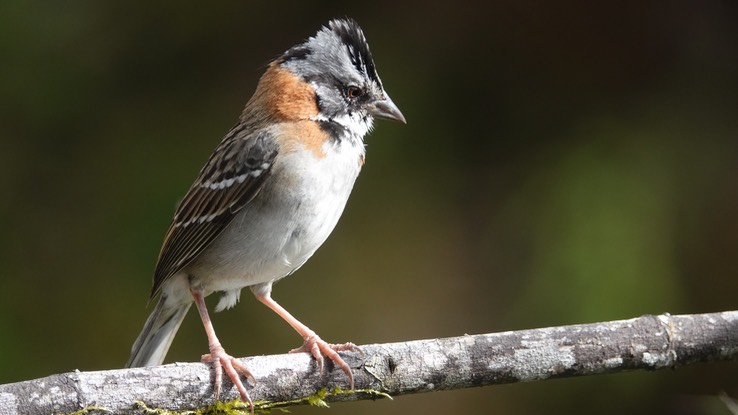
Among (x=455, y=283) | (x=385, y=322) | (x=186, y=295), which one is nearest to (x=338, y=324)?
(x=385, y=322)

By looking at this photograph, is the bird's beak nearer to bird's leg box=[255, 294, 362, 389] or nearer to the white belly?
the white belly

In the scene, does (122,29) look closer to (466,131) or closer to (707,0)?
(466,131)

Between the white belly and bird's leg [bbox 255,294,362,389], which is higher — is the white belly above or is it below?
above

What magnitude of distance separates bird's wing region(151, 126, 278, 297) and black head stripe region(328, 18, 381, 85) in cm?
46

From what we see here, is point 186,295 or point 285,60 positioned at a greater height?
point 285,60

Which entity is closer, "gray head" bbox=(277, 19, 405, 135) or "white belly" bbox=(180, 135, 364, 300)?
"white belly" bbox=(180, 135, 364, 300)

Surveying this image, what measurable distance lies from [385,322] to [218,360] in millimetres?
2003

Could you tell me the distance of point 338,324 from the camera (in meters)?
4.99

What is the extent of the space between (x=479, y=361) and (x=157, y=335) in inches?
58.1

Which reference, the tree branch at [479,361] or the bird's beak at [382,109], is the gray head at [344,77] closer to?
the bird's beak at [382,109]

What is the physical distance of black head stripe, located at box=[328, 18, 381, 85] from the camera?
3631mm

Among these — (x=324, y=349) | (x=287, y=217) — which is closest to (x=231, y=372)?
(x=324, y=349)

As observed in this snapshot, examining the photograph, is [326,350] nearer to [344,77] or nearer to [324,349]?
[324,349]

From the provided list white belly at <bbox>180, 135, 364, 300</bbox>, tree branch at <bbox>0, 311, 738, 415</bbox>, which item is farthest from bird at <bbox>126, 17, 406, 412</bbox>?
tree branch at <bbox>0, 311, 738, 415</bbox>
